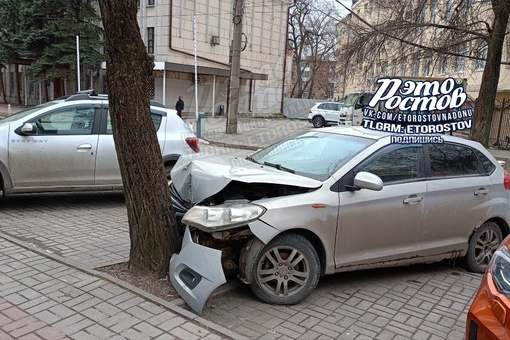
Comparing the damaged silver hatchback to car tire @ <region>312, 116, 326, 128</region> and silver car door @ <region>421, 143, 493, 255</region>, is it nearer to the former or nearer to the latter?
silver car door @ <region>421, 143, 493, 255</region>

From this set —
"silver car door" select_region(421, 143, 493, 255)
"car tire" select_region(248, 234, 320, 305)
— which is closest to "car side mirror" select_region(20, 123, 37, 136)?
"car tire" select_region(248, 234, 320, 305)

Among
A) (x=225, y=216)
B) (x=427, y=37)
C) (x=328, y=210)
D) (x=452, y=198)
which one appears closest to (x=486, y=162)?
(x=452, y=198)

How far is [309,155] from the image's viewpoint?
4766mm

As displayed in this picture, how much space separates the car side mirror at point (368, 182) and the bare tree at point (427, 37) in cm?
1168

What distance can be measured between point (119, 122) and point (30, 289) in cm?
165

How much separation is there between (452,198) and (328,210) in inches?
64.9

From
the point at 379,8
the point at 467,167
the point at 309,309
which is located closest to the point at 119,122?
the point at 309,309

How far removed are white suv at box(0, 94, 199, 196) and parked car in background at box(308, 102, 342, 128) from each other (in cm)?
2366

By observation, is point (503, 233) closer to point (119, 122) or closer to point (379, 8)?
point (119, 122)

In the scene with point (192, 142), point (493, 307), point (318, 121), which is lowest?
point (318, 121)

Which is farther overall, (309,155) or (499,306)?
(309,155)

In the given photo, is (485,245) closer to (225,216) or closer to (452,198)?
(452,198)

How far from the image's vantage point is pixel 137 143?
3.97m

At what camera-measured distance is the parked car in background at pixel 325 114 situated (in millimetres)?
29406
